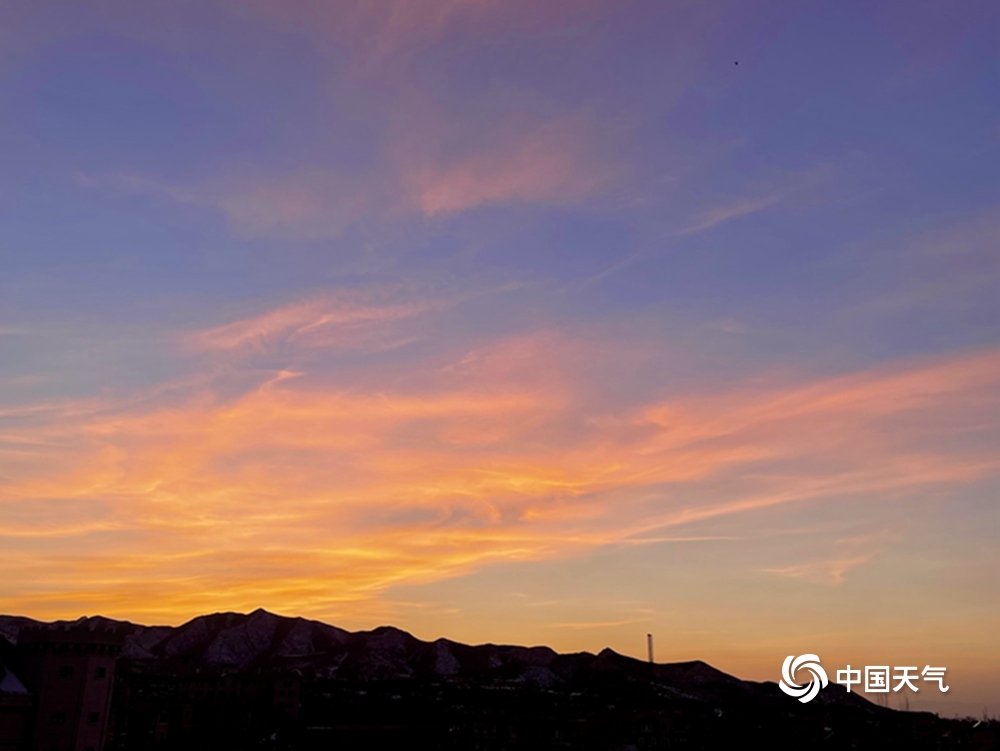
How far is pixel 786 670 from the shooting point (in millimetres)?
183125

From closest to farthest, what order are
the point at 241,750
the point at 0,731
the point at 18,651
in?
the point at 0,731
the point at 18,651
the point at 241,750

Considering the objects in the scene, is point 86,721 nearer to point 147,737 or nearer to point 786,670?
point 147,737

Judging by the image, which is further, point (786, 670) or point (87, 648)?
point (786, 670)

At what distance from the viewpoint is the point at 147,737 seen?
197750 millimetres

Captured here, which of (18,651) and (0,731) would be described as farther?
(18,651)

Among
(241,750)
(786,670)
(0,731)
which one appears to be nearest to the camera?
(0,731)

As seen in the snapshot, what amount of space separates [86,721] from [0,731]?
28.4ft

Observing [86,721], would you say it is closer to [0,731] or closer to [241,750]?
[0,731]

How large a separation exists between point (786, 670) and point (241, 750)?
410 feet

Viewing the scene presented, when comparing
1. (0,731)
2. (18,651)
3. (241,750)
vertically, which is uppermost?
(18,651)

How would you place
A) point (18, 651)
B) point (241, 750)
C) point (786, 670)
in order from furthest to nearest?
point (241, 750), point (786, 670), point (18, 651)

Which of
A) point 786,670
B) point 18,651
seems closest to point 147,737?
point 18,651

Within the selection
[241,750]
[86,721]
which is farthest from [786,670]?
[86,721]

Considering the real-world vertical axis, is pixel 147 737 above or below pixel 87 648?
below
